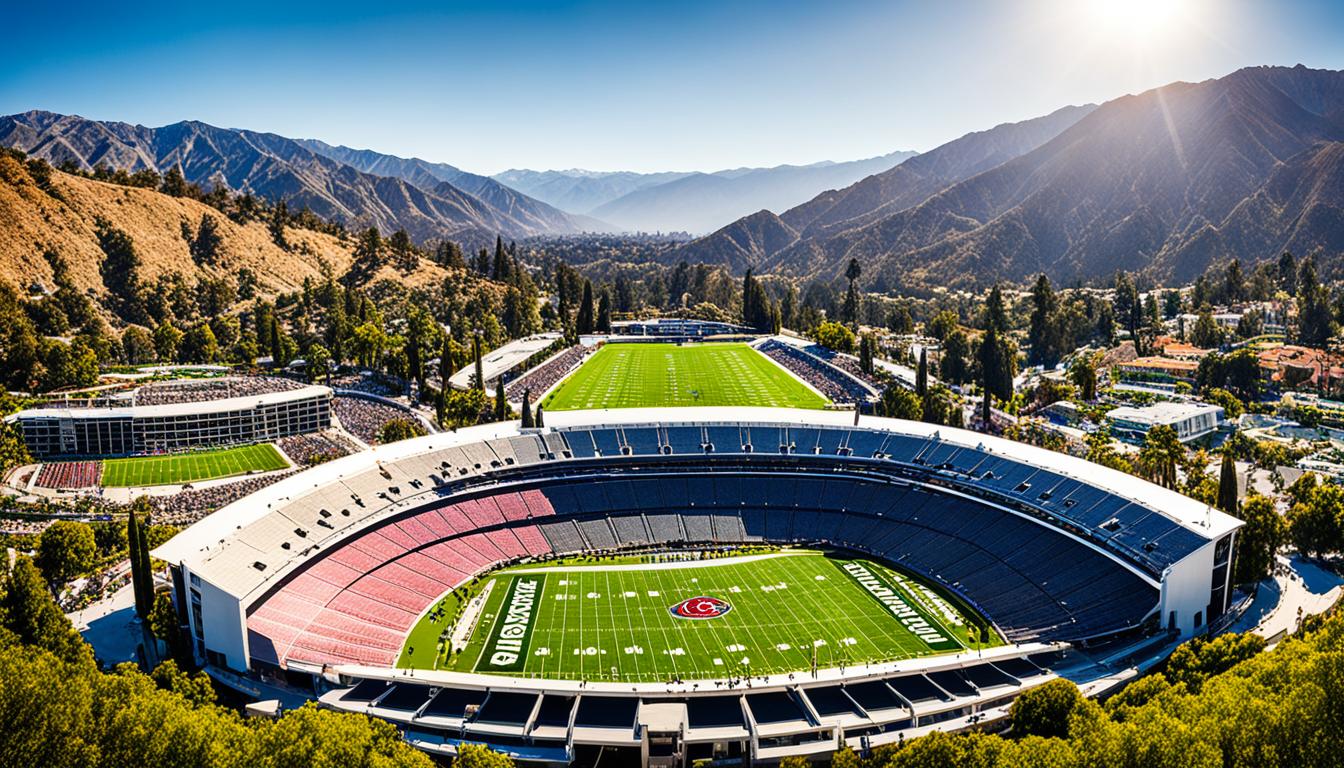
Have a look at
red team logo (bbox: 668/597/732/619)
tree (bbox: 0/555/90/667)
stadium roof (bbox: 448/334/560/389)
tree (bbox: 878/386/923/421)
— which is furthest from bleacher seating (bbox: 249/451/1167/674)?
stadium roof (bbox: 448/334/560/389)

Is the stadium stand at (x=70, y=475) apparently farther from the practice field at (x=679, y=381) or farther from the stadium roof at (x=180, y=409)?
the practice field at (x=679, y=381)

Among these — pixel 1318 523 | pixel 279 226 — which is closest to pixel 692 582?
pixel 1318 523

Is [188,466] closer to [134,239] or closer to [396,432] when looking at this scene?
[396,432]

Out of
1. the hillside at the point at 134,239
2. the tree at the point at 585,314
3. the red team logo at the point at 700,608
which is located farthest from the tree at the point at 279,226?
the red team logo at the point at 700,608

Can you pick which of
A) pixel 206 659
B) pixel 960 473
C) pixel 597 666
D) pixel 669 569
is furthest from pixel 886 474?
pixel 206 659

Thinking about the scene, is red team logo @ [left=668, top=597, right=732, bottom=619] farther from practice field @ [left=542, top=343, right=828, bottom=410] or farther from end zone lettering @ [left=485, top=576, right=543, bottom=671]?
practice field @ [left=542, top=343, right=828, bottom=410]

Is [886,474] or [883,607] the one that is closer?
[883,607]

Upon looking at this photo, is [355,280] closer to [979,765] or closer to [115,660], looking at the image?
[115,660]

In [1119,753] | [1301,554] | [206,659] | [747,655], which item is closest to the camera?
[1119,753]
